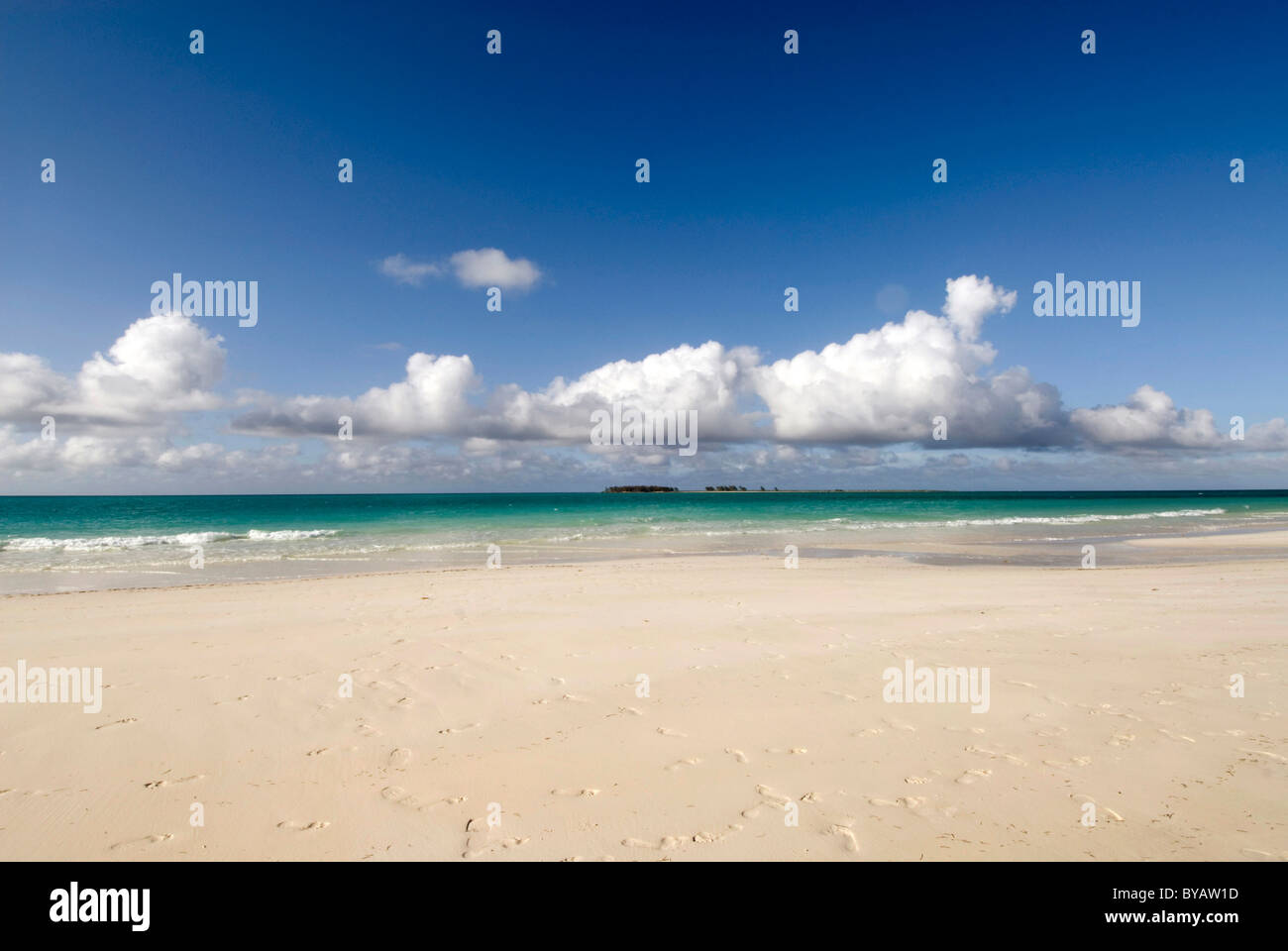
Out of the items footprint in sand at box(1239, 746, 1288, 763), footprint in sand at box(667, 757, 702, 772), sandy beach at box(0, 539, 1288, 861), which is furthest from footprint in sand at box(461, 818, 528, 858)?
footprint in sand at box(1239, 746, 1288, 763)

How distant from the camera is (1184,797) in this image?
4742mm

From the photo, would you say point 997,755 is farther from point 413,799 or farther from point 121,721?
point 121,721

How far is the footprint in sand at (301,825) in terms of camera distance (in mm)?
4441

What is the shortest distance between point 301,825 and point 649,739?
3009 mm

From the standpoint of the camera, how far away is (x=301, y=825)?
14.8ft

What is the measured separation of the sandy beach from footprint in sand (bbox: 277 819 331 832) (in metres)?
0.02

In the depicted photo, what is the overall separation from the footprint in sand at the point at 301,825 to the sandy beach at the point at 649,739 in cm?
2

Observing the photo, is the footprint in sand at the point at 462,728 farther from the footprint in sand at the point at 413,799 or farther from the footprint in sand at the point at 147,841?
the footprint in sand at the point at 147,841

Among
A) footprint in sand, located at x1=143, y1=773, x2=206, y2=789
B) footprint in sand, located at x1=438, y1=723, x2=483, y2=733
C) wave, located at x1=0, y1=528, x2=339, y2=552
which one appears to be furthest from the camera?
wave, located at x1=0, y1=528, x2=339, y2=552

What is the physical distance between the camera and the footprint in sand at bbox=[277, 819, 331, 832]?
4441mm

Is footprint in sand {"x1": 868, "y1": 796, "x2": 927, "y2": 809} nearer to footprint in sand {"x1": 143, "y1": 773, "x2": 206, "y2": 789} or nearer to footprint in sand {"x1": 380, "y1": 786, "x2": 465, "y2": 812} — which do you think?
footprint in sand {"x1": 380, "y1": 786, "x2": 465, "y2": 812}
